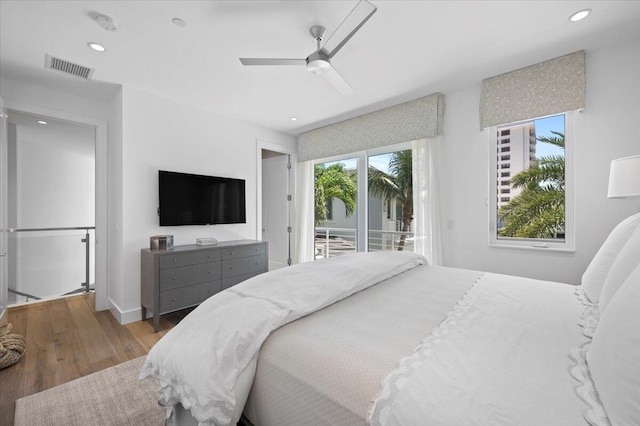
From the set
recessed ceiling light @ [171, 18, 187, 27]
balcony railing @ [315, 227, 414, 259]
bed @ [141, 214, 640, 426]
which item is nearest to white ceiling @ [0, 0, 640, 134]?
recessed ceiling light @ [171, 18, 187, 27]

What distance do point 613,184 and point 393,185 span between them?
92.2 inches

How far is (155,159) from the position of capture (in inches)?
127

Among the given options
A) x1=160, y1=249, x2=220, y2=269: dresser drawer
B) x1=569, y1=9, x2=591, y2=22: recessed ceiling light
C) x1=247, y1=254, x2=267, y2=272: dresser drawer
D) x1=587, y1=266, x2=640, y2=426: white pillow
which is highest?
x1=569, y1=9, x2=591, y2=22: recessed ceiling light

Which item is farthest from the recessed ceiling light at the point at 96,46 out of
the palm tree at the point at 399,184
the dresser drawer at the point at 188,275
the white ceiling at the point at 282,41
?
the palm tree at the point at 399,184

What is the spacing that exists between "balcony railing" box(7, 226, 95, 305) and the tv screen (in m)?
1.82

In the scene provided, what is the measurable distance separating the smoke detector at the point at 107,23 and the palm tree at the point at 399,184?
10.5ft

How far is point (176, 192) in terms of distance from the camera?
3.33 m

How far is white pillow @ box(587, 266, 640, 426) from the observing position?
1.92ft

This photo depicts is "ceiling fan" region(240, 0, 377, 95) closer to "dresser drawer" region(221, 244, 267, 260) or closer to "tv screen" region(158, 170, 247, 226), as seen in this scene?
"tv screen" region(158, 170, 247, 226)

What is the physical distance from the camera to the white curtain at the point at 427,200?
10.8ft

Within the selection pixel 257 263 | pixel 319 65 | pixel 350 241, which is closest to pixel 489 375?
pixel 319 65

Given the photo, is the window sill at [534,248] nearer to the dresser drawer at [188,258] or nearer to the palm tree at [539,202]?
the palm tree at [539,202]

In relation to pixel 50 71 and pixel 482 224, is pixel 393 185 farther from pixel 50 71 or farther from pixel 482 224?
pixel 50 71

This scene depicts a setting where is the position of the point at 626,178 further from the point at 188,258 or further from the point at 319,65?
the point at 188,258
